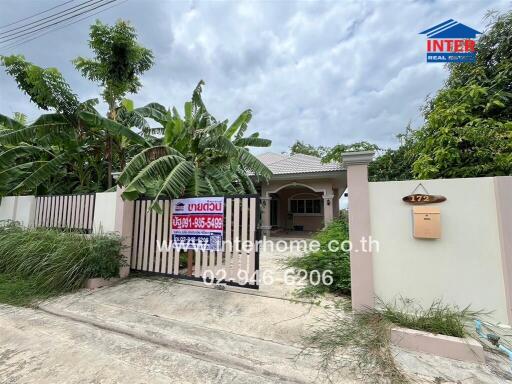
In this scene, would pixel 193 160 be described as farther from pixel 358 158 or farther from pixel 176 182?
pixel 358 158

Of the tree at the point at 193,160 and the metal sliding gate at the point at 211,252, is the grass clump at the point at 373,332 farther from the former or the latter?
the tree at the point at 193,160

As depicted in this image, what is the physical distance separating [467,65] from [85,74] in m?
11.4

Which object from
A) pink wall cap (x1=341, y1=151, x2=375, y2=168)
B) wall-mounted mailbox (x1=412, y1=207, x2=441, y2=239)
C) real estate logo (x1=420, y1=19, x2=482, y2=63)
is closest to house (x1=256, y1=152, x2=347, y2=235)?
real estate logo (x1=420, y1=19, x2=482, y2=63)

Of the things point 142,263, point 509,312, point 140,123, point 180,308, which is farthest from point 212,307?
point 140,123

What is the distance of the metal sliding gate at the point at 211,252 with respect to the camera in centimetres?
459

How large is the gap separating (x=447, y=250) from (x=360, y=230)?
3.50ft

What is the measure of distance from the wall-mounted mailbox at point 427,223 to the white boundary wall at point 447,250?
9 cm

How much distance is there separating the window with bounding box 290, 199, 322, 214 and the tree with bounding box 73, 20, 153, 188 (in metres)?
11.5

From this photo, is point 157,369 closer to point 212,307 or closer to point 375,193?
point 212,307

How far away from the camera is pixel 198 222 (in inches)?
198

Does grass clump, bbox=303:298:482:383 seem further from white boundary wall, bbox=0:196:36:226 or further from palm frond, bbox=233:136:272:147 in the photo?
white boundary wall, bbox=0:196:36:226

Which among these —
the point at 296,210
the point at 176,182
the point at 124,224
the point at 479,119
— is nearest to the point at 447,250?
the point at 479,119

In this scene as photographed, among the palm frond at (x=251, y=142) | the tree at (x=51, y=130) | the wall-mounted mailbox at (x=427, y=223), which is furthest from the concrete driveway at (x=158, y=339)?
the palm frond at (x=251, y=142)

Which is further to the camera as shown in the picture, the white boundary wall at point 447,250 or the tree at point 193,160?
the tree at point 193,160
